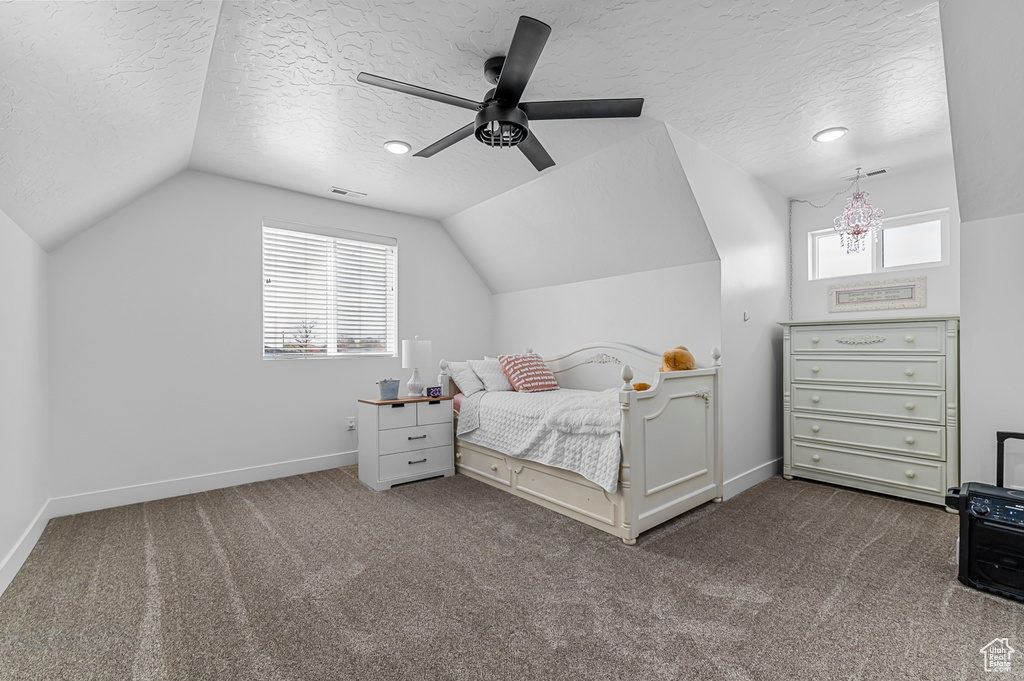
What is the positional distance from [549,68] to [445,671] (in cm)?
246

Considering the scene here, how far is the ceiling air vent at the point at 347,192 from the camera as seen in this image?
376 centimetres

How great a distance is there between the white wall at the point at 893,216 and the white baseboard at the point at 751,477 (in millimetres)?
1195

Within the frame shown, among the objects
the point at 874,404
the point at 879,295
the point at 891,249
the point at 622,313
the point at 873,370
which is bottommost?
the point at 874,404

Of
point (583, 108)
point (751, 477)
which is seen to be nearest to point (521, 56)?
point (583, 108)

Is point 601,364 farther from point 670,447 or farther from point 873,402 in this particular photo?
point 873,402

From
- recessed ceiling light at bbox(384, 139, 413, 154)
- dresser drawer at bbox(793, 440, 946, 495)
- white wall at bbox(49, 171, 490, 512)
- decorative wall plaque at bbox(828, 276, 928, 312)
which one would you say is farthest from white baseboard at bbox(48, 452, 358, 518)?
decorative wall plaque at bbox(828, 276, 928, 312)

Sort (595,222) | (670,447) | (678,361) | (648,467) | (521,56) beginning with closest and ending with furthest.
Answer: (521,56)
(648,467)
(670,447)
(678,361)
(595,222)

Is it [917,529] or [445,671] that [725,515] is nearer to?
[917,529]

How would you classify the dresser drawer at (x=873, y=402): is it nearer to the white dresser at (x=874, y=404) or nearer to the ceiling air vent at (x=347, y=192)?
the white dresser at (x=874, y=404)

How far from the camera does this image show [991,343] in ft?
6.98

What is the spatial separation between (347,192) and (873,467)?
175 inches

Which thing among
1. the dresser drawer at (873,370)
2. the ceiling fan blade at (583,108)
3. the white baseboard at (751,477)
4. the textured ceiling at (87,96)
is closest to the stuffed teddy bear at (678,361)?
the white baseboard at (751,477)

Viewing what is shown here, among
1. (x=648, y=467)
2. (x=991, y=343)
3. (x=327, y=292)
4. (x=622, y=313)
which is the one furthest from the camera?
(x=327, y=292)

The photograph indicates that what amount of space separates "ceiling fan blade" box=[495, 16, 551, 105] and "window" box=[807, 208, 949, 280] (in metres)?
3.30
